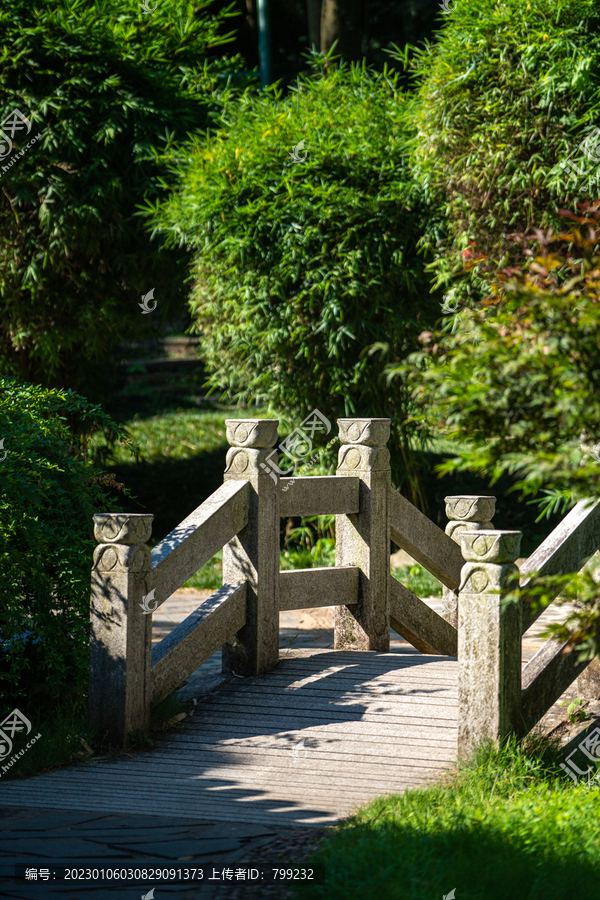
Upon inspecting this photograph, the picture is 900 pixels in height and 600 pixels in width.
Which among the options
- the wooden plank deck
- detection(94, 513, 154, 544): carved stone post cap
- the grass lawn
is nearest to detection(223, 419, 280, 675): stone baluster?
the wooden plank deck

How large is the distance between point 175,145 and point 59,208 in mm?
1410

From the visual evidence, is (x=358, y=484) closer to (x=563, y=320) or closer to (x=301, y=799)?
(x=301, y=799)

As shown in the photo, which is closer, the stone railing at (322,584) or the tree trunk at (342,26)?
the stone railing at (322,584)

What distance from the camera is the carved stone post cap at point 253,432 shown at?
502 cm

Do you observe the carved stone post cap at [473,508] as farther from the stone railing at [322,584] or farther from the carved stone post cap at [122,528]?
the carved stone post cap at [122,528]

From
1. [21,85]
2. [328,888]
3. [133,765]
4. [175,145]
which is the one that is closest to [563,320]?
[328,888]

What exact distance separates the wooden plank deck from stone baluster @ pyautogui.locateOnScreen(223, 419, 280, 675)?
17 centimetres

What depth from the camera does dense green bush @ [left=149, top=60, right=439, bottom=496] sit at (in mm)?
8807

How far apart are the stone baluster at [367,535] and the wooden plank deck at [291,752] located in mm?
315

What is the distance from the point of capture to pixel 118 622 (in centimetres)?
432

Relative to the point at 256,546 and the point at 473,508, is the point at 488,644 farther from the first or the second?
the point at 473,508

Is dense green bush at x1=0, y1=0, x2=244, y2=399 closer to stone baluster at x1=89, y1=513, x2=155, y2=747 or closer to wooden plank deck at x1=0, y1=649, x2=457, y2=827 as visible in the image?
stone baluster at x1=89, y1=513, x2=155, y2=747

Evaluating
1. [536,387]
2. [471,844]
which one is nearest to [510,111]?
[536,387]

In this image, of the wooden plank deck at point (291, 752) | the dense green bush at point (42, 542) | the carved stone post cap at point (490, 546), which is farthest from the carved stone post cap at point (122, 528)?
the carved stone post cap at point (490, 546)
